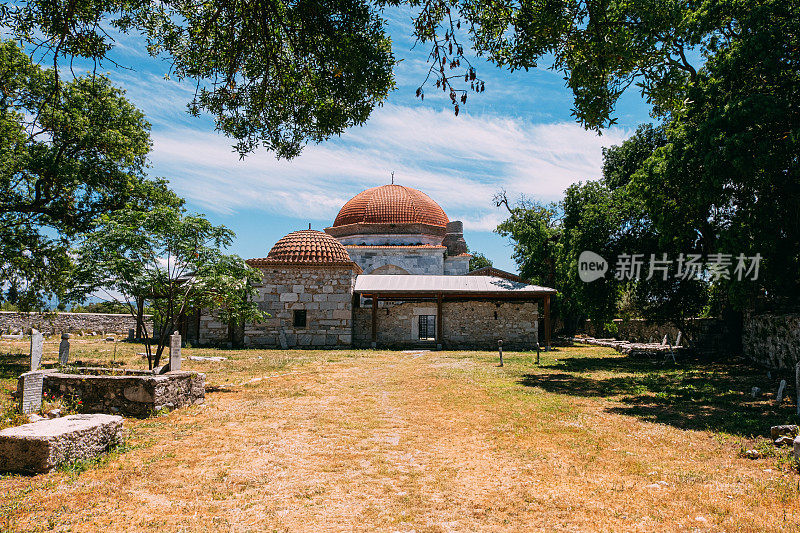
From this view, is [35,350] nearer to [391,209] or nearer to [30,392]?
[30,392]

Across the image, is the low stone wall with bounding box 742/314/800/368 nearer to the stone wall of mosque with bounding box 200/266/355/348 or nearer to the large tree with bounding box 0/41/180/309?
the stone wall of mosque with bounding box 200/266/355/348

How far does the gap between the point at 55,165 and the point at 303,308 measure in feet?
34.9

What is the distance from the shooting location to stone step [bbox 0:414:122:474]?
168 inches

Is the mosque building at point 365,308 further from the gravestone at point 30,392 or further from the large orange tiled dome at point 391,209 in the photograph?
the gravestone at point 30,392

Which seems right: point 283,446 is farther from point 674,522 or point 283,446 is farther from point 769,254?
point 769,254

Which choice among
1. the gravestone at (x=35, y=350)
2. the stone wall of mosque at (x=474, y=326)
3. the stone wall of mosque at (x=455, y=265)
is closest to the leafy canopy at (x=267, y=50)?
the gravestone at (x=35, y=350)

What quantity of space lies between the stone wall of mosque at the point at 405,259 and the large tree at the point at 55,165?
1557 centimetres

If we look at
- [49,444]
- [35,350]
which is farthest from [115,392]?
[35,350]

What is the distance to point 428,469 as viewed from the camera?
14.8 feet

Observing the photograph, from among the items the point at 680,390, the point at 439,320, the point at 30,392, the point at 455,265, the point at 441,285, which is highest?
the point at 455,265

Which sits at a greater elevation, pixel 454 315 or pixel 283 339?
pixel 454 315

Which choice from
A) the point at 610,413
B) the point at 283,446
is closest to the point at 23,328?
the point at 283,446

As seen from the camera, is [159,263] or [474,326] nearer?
[159,263]

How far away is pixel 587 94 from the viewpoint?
17.0 ft
